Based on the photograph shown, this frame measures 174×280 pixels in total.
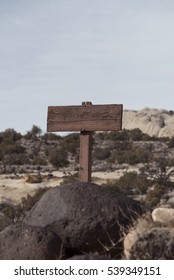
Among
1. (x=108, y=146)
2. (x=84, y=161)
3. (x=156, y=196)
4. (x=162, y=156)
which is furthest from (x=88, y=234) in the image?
(x=108, y=146)

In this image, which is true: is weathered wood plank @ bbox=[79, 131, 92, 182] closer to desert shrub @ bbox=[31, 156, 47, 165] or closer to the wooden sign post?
the wooden sign post

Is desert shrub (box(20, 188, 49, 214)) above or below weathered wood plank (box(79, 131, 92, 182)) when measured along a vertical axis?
below

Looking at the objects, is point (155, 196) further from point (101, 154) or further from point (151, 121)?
point (151, 121)

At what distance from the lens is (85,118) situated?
35.0 ft

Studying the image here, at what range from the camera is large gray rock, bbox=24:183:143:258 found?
8328 millimetres

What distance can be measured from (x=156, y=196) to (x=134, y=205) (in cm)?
1459

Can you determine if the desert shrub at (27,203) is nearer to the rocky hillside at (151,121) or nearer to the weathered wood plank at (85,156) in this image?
the weathered wood plank at (85,156)

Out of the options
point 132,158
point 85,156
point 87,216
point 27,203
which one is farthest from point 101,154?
point 87,216

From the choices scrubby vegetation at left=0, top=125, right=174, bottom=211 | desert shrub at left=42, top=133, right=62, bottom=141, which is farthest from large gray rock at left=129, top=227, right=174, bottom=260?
desert shrub at left=42, top=133, right=62, bottom=141

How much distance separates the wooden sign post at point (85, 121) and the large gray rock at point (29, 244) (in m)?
2.54

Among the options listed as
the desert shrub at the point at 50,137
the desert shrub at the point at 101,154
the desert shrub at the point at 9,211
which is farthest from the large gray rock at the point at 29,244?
the desert shrub at the point at 50,137

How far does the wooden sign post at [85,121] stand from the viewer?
1045 centimetres

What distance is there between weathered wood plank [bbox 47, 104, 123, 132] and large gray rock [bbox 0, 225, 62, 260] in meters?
2.70

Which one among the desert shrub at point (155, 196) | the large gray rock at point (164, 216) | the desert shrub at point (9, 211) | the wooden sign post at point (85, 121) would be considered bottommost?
the desert shrub at point (9, 211)
